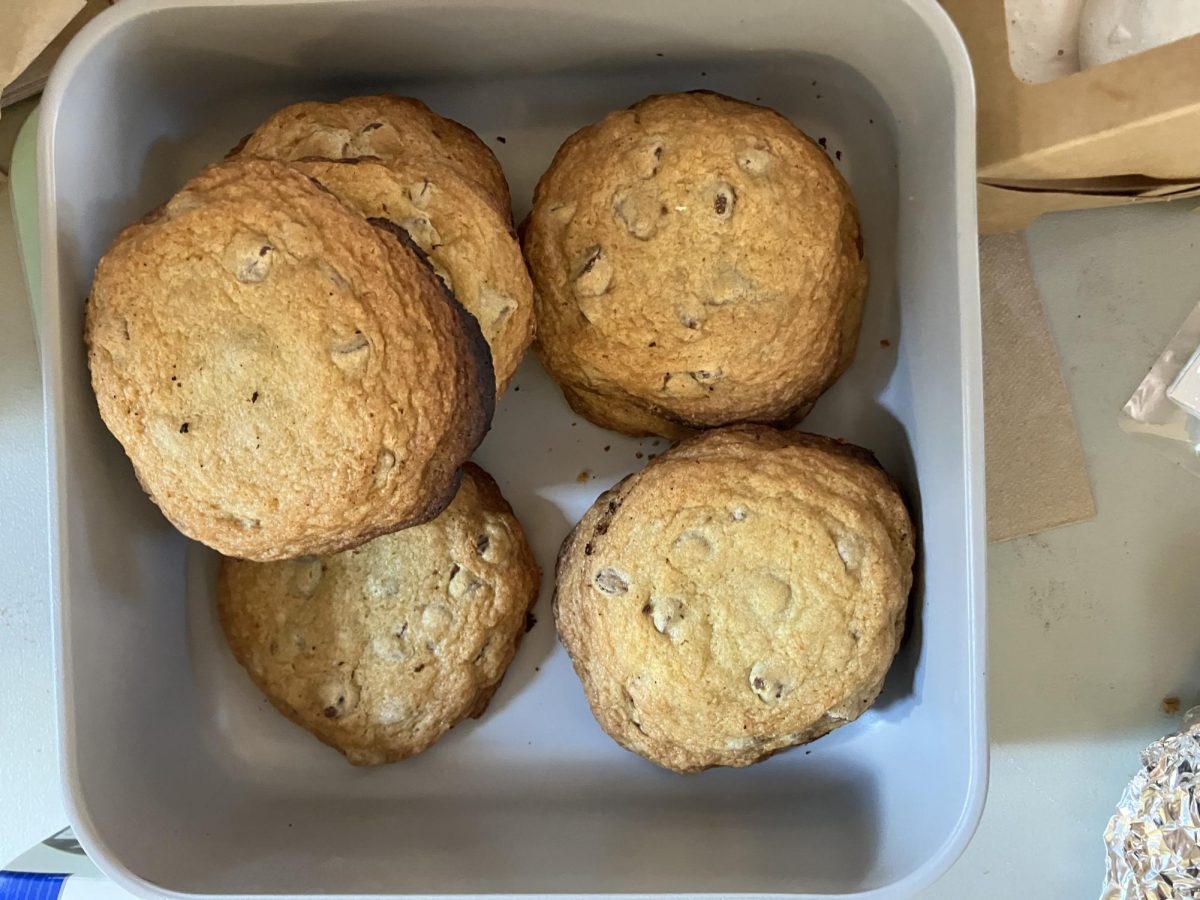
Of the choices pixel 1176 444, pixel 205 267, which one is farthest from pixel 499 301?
pixel 1176 444

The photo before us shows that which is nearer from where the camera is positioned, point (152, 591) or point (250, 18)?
point (250, 18)

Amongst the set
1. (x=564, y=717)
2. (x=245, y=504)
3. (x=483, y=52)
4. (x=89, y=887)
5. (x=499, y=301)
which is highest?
(x=483, y=52)

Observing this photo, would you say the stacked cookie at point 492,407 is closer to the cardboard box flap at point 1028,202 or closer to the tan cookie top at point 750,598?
the tan cookie top at point 750,598

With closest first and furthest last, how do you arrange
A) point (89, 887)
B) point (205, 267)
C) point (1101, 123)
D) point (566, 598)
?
point (205, 267)
point (1101, 123)
point (566, 598)
point (89, 887)

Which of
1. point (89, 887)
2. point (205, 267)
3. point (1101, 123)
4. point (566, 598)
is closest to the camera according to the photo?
point (205, 267)

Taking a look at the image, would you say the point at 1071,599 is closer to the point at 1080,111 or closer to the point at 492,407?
the point at 1080,111

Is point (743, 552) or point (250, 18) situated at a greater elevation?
point (250, 18)

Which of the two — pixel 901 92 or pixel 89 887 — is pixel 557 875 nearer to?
pixel 89 887
